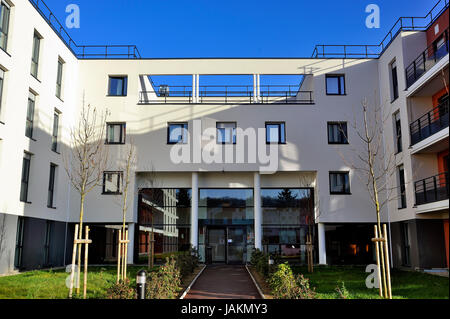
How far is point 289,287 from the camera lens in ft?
33.9

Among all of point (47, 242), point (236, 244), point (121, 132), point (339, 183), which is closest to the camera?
point (47, 242)

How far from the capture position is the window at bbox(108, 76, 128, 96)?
24.6m

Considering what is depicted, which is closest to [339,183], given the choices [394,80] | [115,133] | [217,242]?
[394,80]

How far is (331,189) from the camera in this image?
77.5 ft

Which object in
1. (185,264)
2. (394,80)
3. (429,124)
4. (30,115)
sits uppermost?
(394,80)

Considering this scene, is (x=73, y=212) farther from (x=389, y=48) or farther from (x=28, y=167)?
(x=389, y=48)

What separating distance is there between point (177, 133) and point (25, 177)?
837cm

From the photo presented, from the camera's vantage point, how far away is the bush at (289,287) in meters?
9.77

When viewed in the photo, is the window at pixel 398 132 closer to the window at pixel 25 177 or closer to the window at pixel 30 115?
the window at pixel 30 115

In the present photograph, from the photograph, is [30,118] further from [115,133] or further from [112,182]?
[112,182]

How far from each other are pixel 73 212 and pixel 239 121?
10.3m

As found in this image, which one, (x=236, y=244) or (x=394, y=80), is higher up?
(x=394, y=80)

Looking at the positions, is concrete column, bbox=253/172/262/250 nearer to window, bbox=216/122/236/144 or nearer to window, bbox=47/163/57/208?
window, bbox=216/122/236/144
